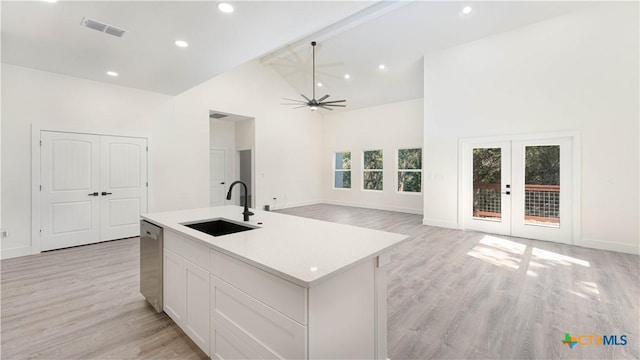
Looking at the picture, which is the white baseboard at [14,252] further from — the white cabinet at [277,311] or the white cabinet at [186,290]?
the white cabinet at [277,311]

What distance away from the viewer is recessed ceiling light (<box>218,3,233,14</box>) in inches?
102

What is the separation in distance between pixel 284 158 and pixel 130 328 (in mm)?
6849

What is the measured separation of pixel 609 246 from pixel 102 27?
773cm

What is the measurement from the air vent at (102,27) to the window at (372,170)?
7100mm

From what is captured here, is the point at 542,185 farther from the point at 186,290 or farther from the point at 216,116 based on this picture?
the point at 216,116

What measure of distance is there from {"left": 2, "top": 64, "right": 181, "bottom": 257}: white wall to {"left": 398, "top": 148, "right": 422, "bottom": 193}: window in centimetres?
612

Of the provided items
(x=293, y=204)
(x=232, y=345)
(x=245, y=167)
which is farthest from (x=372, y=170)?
(x=232, y=345)

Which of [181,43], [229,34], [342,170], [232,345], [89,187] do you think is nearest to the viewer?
[232,345]

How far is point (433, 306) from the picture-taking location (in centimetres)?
254

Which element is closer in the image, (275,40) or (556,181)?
(275,40)

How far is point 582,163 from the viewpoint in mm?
4480

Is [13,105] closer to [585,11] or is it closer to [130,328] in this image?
[130,328]

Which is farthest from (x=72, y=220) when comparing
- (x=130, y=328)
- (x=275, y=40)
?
(x=275, y=40)

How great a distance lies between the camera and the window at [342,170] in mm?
9516
